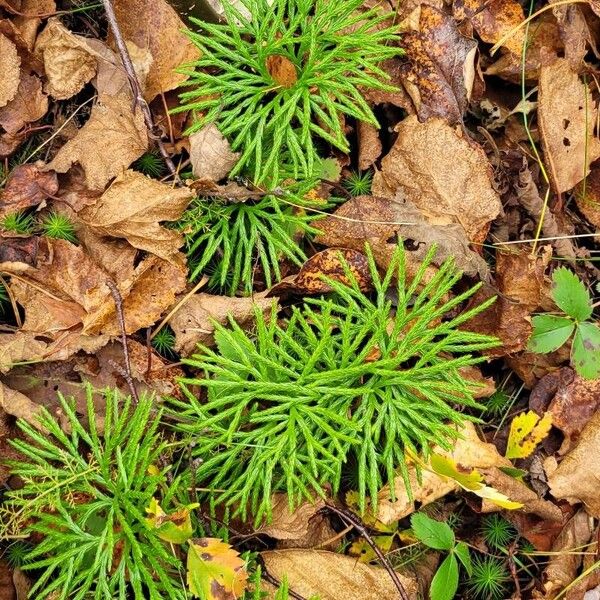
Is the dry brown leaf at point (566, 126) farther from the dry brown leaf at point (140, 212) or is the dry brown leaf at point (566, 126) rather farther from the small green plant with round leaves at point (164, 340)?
the small green plant with round leaves at point (164, 340)

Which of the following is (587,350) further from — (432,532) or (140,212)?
(140,212)

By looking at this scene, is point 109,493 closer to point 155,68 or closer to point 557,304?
point 155,68

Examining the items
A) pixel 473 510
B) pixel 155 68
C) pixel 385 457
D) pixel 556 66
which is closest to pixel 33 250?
pixel 155 68

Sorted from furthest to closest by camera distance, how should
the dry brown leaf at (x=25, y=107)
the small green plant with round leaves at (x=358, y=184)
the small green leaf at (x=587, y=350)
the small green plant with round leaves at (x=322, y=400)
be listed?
the small green plant with round leaves at (x=358, y=184), the small green leaf at (x=587, y=350), the dry brown leaf at (x=25, y=107), the small green plant with round leaves at (x=322, y=400)

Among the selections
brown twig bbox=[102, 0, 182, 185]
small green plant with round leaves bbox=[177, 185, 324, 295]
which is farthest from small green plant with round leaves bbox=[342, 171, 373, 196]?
brown twig bbox=[102, 0, 182, 185]

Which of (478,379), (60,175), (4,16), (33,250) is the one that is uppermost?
(4,16)

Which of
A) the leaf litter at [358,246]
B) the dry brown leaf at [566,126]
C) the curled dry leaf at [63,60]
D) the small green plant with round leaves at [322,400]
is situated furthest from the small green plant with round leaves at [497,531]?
the curled dry leaf at [63,60]

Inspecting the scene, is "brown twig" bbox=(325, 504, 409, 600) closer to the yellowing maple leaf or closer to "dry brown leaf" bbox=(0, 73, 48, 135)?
the yellowing maple leaf
